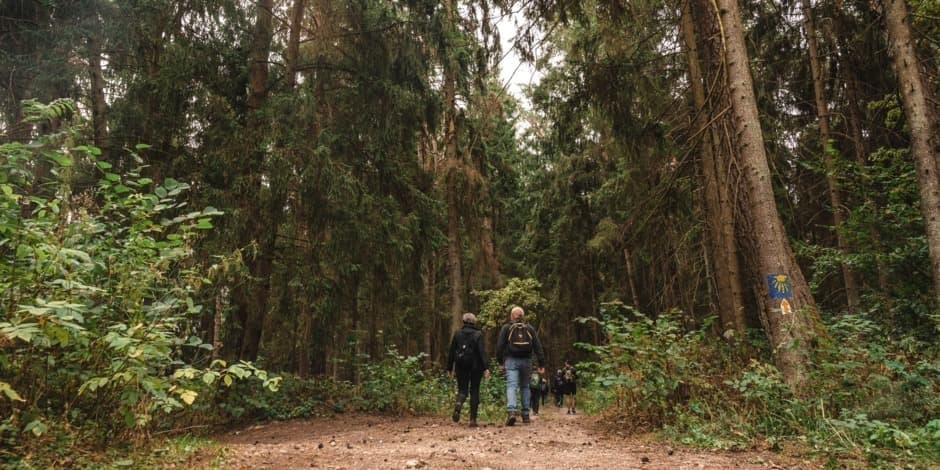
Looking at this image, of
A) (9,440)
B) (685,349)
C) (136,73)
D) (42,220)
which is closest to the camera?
(9,440)

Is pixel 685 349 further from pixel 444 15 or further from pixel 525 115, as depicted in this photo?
pixel 525 115

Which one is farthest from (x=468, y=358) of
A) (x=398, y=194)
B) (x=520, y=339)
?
(x=398, y=194)

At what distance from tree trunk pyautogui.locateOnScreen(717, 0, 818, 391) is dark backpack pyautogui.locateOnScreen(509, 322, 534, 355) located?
141 inches

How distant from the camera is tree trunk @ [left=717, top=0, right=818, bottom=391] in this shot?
5.30 metres

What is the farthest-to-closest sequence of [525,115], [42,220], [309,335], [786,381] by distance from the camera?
1. [525,115]
2. [309,335]
3. [786,381]
4. [42,220]

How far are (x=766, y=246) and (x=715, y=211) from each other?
3.43 m

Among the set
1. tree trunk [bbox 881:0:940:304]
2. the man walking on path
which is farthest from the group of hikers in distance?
tree trunk [bbox 881:0:940:304]

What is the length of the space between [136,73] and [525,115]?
14.5 metres

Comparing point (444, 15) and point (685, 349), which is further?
point (444, 15)

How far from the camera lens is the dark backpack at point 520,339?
8156 mm

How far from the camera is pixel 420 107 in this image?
34.3 feet

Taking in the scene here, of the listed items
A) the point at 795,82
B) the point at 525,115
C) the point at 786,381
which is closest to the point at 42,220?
the point at 786,381

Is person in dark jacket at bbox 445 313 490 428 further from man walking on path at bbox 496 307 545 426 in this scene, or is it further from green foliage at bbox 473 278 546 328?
green foliage at bbox 473 278 546 328

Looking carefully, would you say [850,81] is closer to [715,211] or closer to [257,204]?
[715,211]
